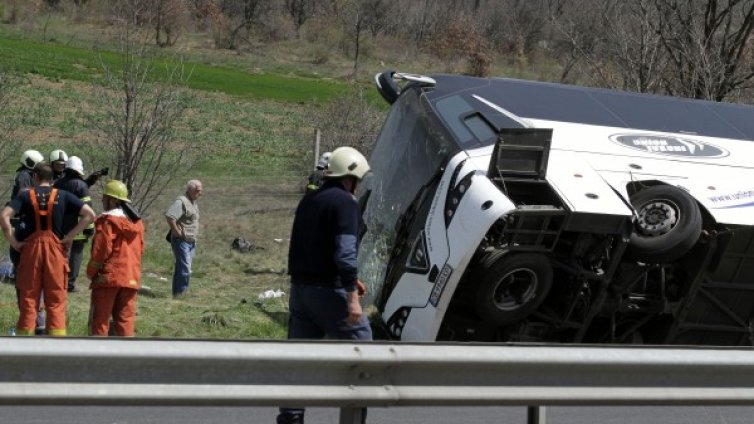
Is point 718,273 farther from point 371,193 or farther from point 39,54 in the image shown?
point 39,54

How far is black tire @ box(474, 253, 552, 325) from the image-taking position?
897 cm

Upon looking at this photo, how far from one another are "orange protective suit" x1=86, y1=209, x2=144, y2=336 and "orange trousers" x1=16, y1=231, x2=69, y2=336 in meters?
0.30

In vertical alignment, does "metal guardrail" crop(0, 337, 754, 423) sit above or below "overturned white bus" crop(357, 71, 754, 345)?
above

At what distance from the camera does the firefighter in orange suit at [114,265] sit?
9.21 meters

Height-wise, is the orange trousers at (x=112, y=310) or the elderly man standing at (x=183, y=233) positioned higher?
the orange trousers at (x=112, y=310)

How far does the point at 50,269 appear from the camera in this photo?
934 centimetres

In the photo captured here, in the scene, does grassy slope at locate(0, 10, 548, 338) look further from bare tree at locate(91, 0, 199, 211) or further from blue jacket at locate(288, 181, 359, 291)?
blue jacket at locate(288, 181, 359, 291)

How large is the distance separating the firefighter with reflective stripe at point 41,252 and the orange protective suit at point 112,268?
0.98ft

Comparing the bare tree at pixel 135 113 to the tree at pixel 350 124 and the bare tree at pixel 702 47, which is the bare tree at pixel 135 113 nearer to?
the tree at pixel 350 124
